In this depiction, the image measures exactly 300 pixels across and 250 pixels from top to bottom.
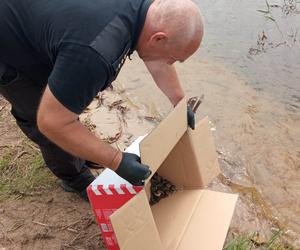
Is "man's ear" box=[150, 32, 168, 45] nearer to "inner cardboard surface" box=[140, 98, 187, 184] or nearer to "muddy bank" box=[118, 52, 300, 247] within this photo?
"inner cardboard surface" box=[140, 98, 187, 184]

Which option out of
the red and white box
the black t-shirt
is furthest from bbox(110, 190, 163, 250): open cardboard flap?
the black t-shirt

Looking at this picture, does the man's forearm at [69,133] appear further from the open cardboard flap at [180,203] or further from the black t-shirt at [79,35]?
the open cardboard flap at [180,203]

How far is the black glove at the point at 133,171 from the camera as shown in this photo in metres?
1.60

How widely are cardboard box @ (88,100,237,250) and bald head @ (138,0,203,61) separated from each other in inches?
12.9

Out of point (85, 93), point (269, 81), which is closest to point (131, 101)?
point (269, 81)

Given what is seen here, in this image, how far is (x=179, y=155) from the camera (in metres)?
2.12

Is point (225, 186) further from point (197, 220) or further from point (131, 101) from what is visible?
point (131, 101)

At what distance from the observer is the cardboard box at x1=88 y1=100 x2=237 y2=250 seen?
5.23 ft

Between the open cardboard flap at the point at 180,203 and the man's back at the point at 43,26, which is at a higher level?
the man's back at the point at 43,26

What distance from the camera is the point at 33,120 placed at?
2068mm

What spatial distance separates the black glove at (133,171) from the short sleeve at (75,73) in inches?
12.1

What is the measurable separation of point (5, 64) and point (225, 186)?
166 cm

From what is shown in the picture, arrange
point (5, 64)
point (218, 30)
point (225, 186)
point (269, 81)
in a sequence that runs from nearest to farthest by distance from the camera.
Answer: point (5, 64)
point (225, 186)
point (269, 81)
point (218, 30)

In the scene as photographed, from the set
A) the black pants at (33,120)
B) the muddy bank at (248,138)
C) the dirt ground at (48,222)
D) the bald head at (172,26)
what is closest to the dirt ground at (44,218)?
the dirt ground at (48,222)
